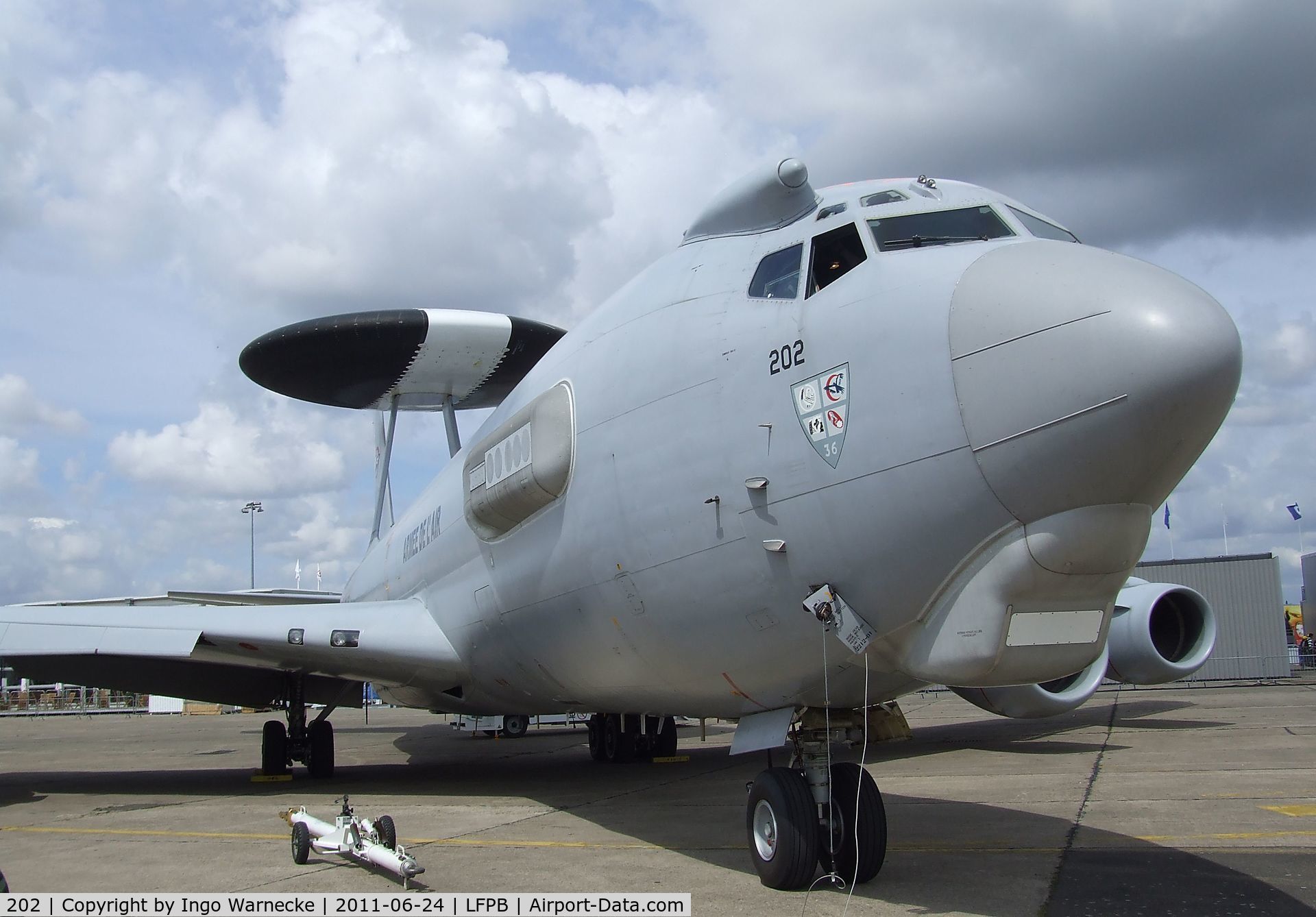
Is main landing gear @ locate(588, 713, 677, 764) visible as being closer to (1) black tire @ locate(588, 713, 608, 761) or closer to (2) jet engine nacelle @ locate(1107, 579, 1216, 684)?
(1) black tire @ locate(588, 713, 608, 761)

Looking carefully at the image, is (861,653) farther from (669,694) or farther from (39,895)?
(39,895)


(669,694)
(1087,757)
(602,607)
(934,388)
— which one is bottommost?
(1087,757)

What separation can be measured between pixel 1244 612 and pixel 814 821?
1213 inches

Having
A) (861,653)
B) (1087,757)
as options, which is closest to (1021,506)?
(861,653)

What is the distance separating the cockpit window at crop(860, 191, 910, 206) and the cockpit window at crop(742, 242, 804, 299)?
48 centimetres

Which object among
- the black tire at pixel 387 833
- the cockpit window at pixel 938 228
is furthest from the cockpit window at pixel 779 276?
the black tire at pixel 387 833

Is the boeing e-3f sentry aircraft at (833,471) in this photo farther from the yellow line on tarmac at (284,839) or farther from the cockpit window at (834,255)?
the yellow line on tarmac at (284,839)

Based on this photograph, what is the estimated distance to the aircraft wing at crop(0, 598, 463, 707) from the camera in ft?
40.3

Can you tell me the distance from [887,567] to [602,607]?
2.97 meters

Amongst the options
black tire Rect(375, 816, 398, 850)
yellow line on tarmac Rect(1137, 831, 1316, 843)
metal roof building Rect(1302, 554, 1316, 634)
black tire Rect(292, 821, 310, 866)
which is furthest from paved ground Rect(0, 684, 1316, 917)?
metal roof building Rect(1302, 554, 1316, 634)

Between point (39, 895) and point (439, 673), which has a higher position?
point (439, 673)

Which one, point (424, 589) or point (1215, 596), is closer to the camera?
point (424, 589)

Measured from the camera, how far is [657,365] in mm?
7645

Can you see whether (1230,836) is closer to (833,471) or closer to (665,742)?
(833,471)
